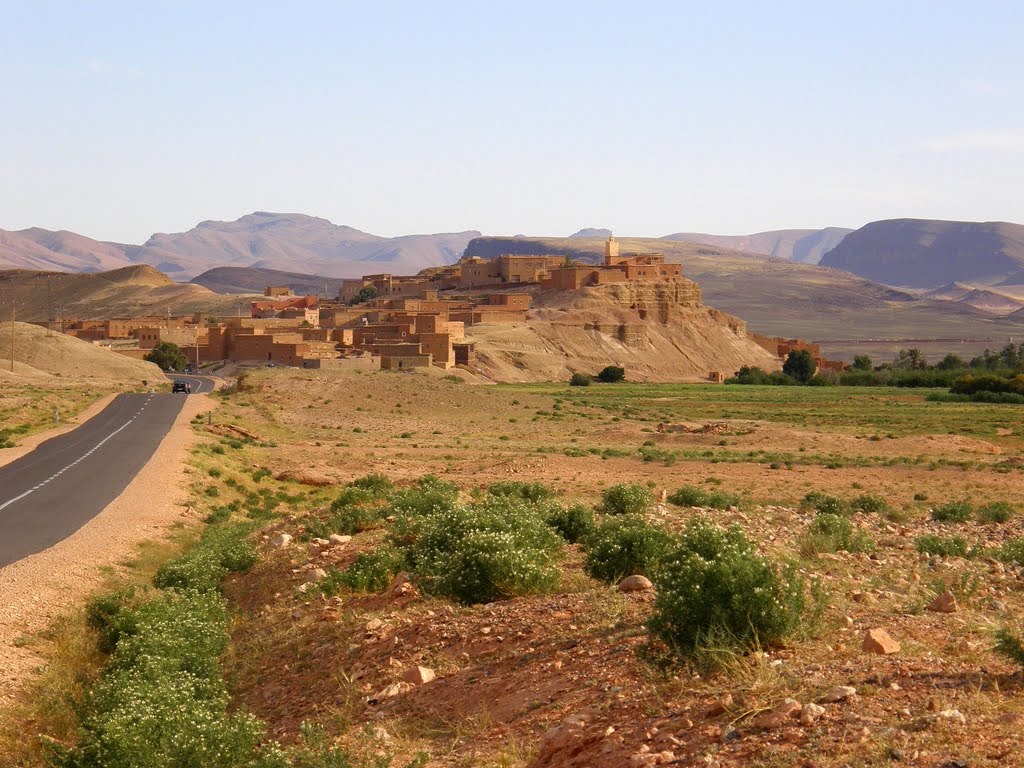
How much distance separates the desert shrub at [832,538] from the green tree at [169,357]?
6633 cm

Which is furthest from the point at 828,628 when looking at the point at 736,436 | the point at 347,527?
the point at 736,436

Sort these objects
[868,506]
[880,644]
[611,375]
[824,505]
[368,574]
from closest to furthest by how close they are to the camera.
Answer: [880,644] → [368,574] → [824,505] → [868,506] → [611,375]

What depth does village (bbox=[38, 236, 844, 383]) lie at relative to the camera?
2749 inches

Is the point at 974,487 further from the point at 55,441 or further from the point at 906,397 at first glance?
the point at 906,397

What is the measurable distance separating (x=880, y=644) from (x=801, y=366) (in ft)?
271

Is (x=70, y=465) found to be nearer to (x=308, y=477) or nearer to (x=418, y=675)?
(x=308, y=477)

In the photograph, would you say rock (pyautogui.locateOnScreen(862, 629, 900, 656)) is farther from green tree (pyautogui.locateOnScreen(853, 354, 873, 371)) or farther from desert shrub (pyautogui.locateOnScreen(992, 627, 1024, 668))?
green tree (pyautogui.locateOnScreen(853, 354, 873, 371))

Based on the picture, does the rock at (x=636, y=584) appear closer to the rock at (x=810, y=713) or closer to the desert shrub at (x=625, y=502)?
the rock at (x=810, y=713)

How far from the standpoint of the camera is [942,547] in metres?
13.3

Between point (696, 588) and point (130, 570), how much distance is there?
1015 cm

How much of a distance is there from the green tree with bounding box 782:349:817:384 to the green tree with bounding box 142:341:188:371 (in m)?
43.9

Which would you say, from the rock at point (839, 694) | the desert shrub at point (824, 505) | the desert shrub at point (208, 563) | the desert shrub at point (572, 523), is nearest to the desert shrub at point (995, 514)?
the desert shrub at point (824, 505)

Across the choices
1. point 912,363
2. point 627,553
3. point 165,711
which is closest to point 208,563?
point 627,553

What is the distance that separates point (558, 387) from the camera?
7212 centimetres
